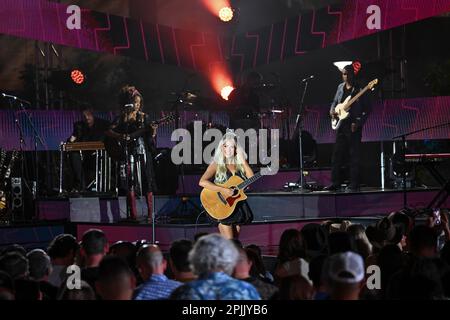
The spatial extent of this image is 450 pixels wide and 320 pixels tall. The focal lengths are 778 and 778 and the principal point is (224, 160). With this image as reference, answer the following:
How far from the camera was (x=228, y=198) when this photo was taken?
9953 mm

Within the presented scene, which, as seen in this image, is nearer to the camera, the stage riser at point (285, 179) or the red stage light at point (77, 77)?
the stage riser at point (285, 179)

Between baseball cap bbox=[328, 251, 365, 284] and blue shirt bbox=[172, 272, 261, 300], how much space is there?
1.57 ft

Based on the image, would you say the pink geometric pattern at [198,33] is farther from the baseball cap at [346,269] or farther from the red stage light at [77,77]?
the baseball cap at [346,269]

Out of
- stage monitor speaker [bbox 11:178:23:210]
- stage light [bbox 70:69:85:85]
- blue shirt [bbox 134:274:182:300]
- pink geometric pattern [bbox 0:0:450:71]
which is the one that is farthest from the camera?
stage light [bbox 70:69:85:85]

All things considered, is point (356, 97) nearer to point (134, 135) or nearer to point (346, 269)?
point (134, 135)

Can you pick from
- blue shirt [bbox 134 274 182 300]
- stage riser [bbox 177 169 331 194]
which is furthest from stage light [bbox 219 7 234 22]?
blue shirt [bbox 134 274 182 300]

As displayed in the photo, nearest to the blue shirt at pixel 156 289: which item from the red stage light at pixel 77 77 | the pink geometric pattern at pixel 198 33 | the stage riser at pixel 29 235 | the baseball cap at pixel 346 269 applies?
the baseball cap at pixel 346 269

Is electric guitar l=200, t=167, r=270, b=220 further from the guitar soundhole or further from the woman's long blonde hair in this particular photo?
the woman's long blonde hair

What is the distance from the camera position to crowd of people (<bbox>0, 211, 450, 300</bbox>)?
4.45 meters

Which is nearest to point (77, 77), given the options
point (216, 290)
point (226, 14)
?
point (226, 14)

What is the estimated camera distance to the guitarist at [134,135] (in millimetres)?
11688

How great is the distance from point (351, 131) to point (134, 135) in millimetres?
3763
